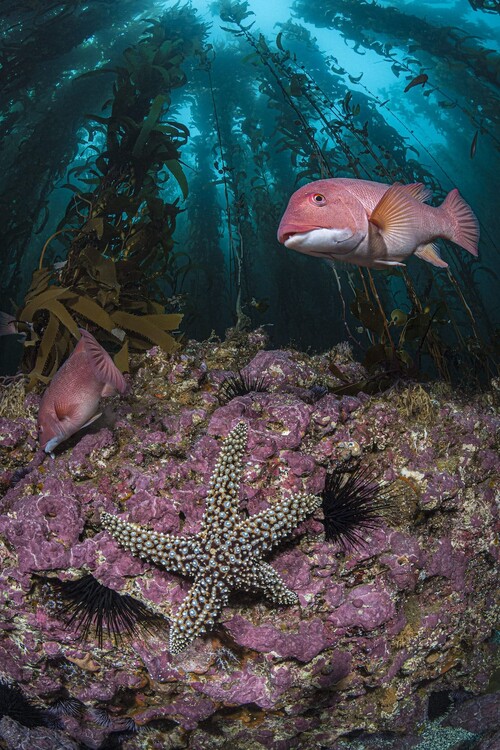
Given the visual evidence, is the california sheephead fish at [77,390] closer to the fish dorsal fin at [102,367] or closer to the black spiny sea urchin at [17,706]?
the fish dorsal fin at [102,367]

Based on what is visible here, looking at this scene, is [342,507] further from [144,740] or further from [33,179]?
[33,179]

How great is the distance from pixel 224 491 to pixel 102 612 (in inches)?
43.6

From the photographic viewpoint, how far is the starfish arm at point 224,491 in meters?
2.13

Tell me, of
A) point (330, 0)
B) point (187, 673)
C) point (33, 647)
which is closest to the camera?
point (187, 673)

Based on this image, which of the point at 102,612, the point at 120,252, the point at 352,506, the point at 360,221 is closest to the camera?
the point at 360,221

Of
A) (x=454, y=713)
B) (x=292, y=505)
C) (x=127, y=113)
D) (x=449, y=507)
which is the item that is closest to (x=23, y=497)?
(x=292, y=505)

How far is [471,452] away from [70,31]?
16.2m

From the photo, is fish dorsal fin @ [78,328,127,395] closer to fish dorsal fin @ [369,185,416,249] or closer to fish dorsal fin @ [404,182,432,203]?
fish dorsal fin @ [369,185,416,249]

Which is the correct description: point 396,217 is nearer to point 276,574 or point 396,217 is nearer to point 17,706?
point 276,574

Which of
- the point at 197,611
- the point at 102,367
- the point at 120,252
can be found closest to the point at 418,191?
the point at 102,367

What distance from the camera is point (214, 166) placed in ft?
34.2

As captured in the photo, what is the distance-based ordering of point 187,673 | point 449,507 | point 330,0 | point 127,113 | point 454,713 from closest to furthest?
point 187,673 < point 449,507 < point 454,713 < point 127,113 < point 330,0

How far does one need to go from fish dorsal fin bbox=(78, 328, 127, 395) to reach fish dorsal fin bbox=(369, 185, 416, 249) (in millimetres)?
1698

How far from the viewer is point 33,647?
254 cm
